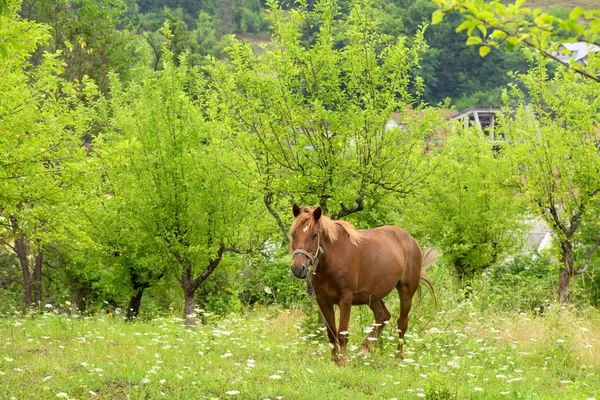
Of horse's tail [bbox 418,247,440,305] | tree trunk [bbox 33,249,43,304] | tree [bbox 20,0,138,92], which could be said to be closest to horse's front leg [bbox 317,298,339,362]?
horse's tail [bbox 418,247,440,305]

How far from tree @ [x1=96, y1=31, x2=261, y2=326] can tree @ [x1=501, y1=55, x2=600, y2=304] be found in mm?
8675

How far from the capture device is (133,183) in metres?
15.1

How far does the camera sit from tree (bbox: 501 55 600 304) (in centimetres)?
1902

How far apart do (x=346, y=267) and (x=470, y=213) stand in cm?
1463

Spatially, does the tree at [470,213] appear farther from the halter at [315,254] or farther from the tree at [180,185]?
the halter at [315,254]

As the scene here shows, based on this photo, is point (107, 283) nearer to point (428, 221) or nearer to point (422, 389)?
point (428, 221)

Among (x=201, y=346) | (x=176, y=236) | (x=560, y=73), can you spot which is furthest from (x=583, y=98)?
(x=201, y=346)

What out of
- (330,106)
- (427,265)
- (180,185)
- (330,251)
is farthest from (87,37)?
(330,251)

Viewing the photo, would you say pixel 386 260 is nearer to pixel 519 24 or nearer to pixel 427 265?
pixel 427 265

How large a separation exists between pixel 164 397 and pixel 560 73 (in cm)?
1744

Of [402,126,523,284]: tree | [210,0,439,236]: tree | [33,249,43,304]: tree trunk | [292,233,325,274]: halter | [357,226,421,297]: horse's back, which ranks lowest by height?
[33,249,43,304]: tree trunk

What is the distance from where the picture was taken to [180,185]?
14648 millimetres

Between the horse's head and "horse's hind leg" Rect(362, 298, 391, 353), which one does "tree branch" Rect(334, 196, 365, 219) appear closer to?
"horse's hind leg" Rect(362, 298, 391, 353)

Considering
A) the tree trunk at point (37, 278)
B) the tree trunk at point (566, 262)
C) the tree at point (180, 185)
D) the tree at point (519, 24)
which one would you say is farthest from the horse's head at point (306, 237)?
the tree trunk at point (566, 262)
